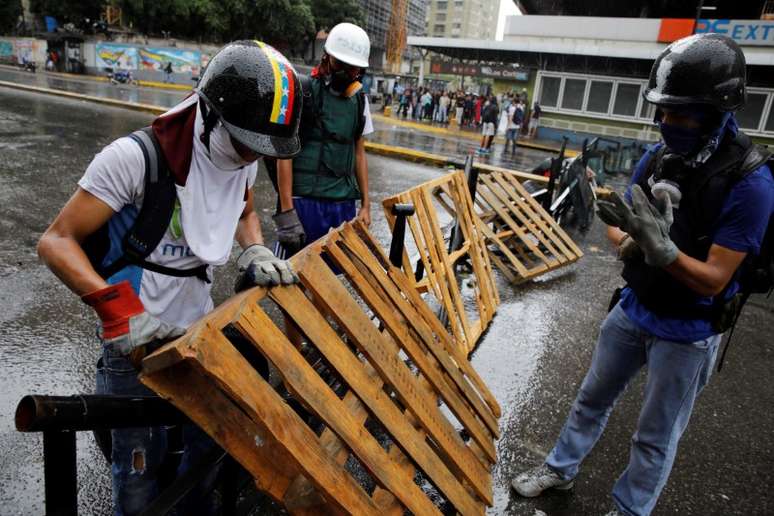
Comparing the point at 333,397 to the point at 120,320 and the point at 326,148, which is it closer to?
the point at 120,320

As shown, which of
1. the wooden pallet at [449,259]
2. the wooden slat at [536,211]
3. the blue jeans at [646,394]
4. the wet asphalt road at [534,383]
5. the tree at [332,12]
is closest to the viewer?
the blue jeans at [646,394]

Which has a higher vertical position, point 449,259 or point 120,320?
point 120,320

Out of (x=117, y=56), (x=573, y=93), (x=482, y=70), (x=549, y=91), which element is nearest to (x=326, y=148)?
(x=573, y=93)

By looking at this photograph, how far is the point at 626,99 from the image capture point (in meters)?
23.3

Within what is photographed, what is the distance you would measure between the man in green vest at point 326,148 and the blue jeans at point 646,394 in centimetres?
169

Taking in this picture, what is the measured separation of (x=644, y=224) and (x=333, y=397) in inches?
48.5

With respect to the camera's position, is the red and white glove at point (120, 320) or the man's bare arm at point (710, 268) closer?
the red and white glove at point (120, 320)

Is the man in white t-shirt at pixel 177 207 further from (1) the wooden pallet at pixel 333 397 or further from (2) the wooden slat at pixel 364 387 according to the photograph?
(1) the wooden pallet at pixel 333 397

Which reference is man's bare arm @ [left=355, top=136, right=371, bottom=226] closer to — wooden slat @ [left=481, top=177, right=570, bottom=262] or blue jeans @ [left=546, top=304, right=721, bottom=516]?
blue jeans @ [left=546, top=304, right=721, bottom=516]

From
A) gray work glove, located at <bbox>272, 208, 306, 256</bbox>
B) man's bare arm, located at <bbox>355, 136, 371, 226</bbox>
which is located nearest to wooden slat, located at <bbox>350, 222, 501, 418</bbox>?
gray work glove, located at <bbox>272, 208, 306, 256</bbox>

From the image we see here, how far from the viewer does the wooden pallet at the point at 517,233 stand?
566 cm

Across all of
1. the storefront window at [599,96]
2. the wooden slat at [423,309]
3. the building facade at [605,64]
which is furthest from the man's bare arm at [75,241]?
the storefront window at [599,96]

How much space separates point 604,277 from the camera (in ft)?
19.9

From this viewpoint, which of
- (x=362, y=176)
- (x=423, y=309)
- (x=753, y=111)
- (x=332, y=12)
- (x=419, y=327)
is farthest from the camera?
(x=332, y=12)
